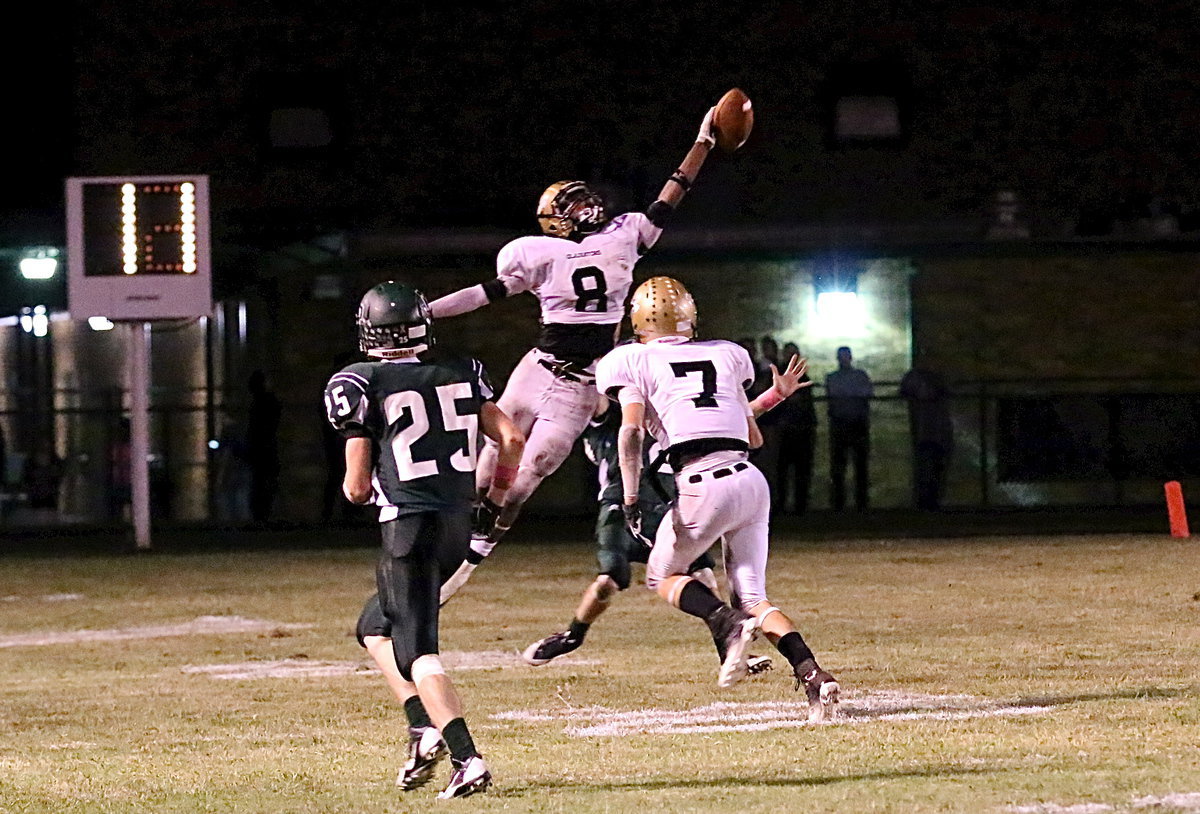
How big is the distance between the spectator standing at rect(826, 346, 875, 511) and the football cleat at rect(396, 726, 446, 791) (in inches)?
619

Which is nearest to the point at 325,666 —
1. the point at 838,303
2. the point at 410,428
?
the point at 410,428

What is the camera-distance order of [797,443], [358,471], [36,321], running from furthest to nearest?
[36,321] → [797,443] → [358,471]

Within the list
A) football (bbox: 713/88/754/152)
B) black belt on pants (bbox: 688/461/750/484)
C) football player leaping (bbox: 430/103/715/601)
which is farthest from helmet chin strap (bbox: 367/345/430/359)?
football (bbox: 713/88/754/152)

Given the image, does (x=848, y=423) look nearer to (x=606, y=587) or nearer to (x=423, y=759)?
(x=606, y=587)

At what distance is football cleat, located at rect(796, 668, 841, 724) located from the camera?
8055 millimetres

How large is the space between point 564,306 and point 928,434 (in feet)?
42.2

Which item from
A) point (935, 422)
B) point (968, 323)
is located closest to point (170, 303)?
point (935, 422)

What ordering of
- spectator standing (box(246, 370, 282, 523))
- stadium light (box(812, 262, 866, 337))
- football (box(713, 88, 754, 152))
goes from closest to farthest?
football (box(713, 88, 754, 152)) < spectator standing (box(246, 370, 282, 523)) < stadium light (box(812, 262, 866, 337))

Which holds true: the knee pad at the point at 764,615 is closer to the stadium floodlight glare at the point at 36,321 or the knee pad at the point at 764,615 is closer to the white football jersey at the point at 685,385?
the white football jersey at the point at 685,385

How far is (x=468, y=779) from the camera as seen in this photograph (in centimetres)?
668

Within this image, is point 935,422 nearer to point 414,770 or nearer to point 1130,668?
point 1130,668

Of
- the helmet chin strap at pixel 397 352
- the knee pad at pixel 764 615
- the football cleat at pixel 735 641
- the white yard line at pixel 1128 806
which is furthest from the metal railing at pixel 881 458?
the white yard line at pixel 1128 806

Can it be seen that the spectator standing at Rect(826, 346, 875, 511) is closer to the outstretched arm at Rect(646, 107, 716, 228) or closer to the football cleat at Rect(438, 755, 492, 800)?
the outstretched arm at Rect(646, 107, 716, 228)

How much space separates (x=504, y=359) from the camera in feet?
80.5
